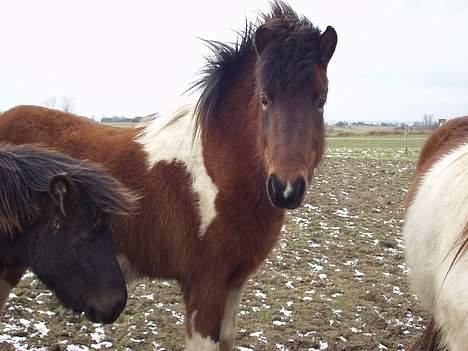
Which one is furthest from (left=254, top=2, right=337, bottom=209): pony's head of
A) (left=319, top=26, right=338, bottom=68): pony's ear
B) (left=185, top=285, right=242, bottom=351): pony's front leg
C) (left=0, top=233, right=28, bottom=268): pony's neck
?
(left=0, top=233, right=28, bottom=268): pony's neck

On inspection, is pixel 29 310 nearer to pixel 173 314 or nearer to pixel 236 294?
pixel 173 314

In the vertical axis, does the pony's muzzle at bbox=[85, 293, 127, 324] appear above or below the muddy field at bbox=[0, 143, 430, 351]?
above

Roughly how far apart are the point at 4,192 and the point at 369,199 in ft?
28.0

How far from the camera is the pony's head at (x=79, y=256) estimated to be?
2746 mm

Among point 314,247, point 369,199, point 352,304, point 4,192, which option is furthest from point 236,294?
point 369,199

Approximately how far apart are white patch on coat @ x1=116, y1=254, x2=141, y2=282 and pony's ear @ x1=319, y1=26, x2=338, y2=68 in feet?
6.39

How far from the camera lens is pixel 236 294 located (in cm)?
334

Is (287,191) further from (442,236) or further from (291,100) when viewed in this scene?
(442,236)

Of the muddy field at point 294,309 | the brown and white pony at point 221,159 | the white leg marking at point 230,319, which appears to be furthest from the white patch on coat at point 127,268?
the muddy field at point 294,309

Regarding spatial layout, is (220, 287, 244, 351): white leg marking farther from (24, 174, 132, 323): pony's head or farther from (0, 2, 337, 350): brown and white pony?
(24, 174, 132, 323): pony's head

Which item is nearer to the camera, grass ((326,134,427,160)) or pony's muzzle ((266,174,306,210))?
pony's muzzle ((266,174,306,210))

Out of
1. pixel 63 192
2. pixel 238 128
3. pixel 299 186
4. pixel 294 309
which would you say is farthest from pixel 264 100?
pixel 294 309

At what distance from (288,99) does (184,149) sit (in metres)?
0.91

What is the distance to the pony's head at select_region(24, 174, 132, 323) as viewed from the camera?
9.01 feet
